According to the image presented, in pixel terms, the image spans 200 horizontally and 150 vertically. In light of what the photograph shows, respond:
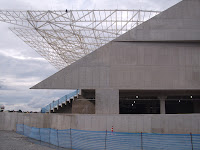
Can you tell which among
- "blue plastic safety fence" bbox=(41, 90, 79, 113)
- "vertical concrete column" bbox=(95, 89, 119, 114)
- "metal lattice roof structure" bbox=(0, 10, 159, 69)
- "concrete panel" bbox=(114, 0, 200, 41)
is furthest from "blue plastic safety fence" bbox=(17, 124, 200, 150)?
"metal lattice roof structure" bbox=(0, 10, 159, 69)

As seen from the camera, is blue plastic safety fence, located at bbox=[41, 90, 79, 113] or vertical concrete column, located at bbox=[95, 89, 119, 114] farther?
blue plastic safety fence, located at bbox=[41, 90, 79, 113]

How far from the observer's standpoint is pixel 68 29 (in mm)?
37250

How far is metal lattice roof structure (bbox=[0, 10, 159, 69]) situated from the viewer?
3381 cm

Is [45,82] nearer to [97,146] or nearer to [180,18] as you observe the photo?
[97,146]

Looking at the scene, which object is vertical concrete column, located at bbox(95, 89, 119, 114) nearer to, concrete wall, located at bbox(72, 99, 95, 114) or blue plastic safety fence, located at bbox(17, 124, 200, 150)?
concrete wall, located at bbox(72, 99, 95, 114)

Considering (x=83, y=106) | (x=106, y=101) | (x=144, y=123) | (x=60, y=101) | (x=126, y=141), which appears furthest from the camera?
(x=60, y=101)

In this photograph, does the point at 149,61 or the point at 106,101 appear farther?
the point at 149,61

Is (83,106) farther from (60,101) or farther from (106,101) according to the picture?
(106,101)

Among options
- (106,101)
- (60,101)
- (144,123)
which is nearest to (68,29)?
(60,101)

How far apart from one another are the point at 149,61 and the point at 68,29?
15892mm

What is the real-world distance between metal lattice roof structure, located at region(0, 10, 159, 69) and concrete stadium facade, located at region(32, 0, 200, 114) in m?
7.13

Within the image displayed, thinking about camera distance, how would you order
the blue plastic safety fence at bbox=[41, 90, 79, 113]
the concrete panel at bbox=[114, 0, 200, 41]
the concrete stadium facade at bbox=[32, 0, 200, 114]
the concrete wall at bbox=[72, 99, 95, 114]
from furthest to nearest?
the blue plastic safety fence at bbox=[41, 90, 79, 113] → the concrete wall at bbox=[72, 99, 95, 114] → the concrete panel at bbox=[114, 0, 200, 41] → the concrete stadium facade at bbox=[32, 0, 200, 114]

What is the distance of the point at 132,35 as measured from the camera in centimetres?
2742

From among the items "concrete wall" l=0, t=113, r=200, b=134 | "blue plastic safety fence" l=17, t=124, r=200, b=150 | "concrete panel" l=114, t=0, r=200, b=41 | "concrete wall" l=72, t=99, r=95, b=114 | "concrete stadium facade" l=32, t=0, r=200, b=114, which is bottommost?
"blue plastic safety fence" l=17, t=124, r=200, b=150
